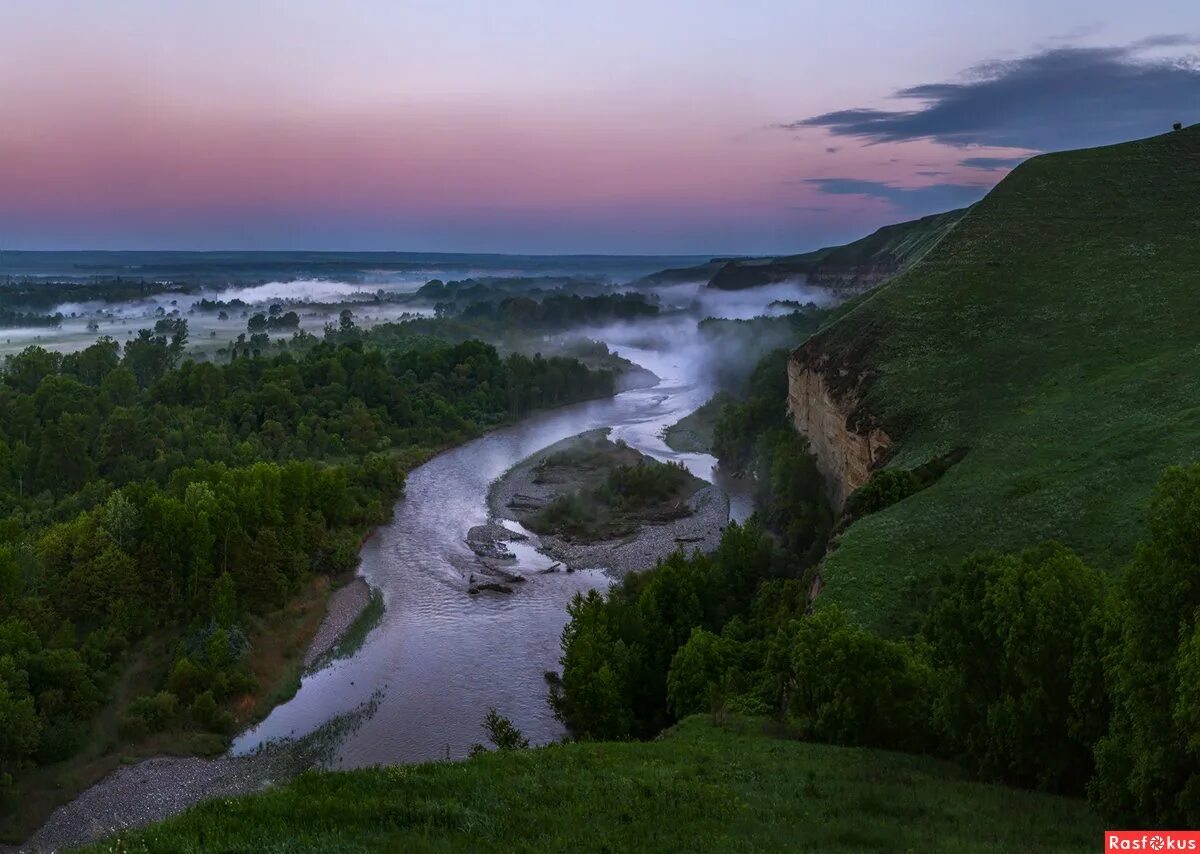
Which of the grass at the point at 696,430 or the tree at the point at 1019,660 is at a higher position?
the tree at the point at 1019,660

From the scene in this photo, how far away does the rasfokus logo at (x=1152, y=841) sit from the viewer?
15.1 metres

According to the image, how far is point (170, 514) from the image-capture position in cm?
4562

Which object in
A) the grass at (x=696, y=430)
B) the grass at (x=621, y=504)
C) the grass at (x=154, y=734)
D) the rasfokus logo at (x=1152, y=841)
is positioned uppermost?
the rasfokus logo at (x=1152, y=841)

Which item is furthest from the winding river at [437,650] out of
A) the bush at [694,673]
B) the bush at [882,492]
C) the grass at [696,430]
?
the grass at [696,430]

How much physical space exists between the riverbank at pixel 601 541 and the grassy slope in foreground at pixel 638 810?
3338cm

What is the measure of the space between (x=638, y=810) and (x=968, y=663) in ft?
31.0

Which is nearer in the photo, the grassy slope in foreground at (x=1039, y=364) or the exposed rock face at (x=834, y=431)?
the grassy slope in foreground at (x=1039, y=364)

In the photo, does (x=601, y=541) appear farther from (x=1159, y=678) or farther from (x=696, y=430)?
(x=1159, y=678)

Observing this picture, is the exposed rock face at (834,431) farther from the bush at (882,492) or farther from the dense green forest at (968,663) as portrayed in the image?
the dense green forest at (968,663)

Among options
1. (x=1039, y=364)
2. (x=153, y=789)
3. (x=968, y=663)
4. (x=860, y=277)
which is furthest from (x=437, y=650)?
(x=860, y=277)

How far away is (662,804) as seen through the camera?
1953 centimetres

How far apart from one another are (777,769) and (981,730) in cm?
536

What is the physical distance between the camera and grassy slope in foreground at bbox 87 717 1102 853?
15.8 metres

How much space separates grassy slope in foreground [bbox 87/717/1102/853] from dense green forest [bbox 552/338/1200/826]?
58.8 inches
